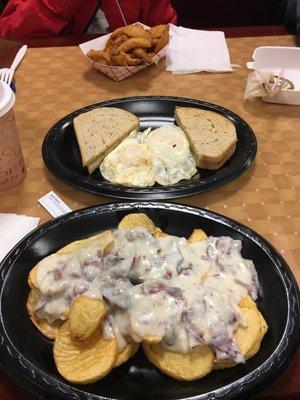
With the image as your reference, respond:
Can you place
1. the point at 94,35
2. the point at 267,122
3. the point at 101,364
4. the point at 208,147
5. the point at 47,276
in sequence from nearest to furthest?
1. the point at 101,364
2. the point at 47,276
3. the point at 208,147
4. the point at 267,122
5. the point at 94,35

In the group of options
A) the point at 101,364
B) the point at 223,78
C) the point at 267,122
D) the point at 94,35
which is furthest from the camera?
the point at 94,35

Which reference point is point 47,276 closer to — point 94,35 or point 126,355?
point 126,355

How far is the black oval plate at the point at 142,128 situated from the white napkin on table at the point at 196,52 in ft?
1.18

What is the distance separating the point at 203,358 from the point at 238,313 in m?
0.11

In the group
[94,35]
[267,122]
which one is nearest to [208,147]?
[267,122]

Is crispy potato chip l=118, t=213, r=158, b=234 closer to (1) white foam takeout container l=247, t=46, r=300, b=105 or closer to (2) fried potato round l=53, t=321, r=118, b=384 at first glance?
(2) fried potato round l=53, t=321, r=118, b=384

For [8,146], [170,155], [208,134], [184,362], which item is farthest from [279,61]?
[184,362]

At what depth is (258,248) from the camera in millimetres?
1083

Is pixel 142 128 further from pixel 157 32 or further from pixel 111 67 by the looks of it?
pixel 157 32

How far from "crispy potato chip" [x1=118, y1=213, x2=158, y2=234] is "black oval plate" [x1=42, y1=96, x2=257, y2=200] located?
0.41 feet

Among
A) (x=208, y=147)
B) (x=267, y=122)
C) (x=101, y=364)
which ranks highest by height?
(x=101, y=364)

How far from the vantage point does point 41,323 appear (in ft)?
3.23

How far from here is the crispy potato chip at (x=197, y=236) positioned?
1080mm

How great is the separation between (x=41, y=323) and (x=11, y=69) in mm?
1309
